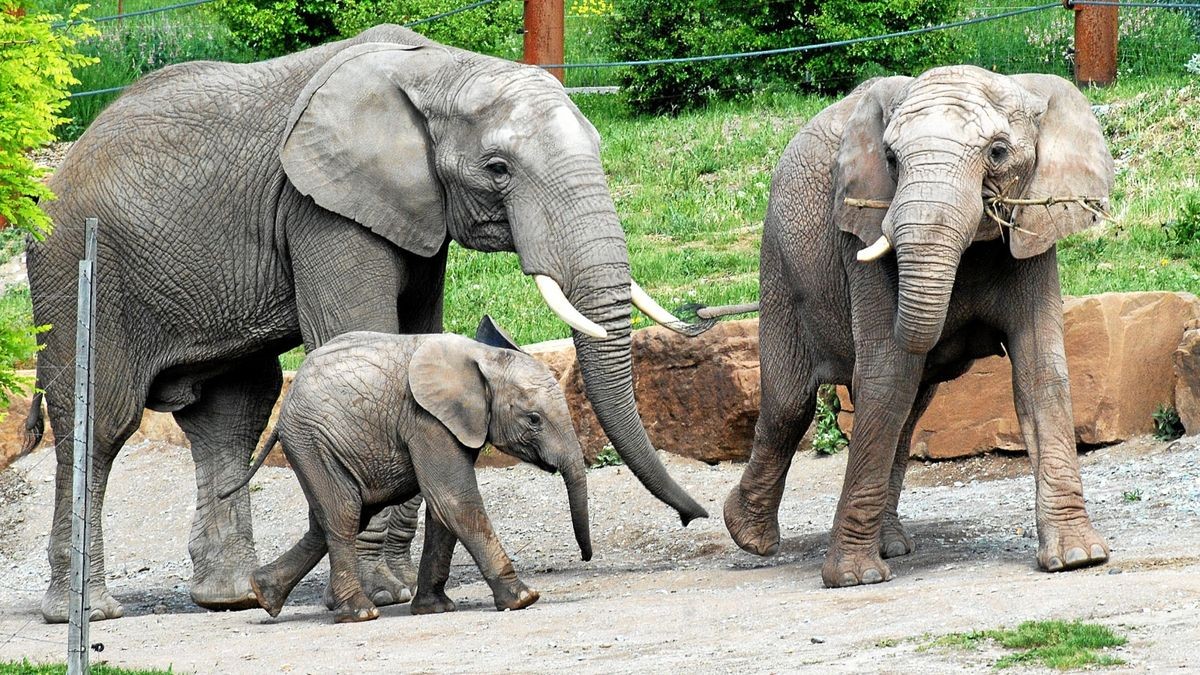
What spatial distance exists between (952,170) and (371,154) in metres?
2.87

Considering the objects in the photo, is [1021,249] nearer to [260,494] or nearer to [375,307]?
[375,307]

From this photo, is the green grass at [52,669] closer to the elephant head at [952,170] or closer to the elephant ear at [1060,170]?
the elephant head at [952,170]

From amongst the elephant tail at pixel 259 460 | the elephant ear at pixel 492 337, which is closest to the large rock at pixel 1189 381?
the elephant ear at pixel 492 337

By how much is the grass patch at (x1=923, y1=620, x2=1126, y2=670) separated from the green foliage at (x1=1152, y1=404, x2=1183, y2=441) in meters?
4.49

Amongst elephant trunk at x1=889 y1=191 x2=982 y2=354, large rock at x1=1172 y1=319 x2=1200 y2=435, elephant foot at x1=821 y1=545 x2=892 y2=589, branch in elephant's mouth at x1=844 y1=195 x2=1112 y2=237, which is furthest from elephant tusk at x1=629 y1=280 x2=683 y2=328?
large rock at x1=1172 y1=319 x2=1200 y2=435

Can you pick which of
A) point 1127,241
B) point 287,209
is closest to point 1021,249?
point 287,209

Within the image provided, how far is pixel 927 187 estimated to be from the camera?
8344 millimetres

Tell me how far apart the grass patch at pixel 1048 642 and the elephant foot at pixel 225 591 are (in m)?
4.71

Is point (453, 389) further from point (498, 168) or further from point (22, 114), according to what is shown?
point (22, 114)

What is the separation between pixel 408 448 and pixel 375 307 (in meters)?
0.84

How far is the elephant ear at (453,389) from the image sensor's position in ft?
29.7

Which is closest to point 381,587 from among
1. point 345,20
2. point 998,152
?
point 998,152

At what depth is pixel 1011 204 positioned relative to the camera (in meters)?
8.62

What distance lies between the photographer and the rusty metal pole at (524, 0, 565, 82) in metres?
20.4
